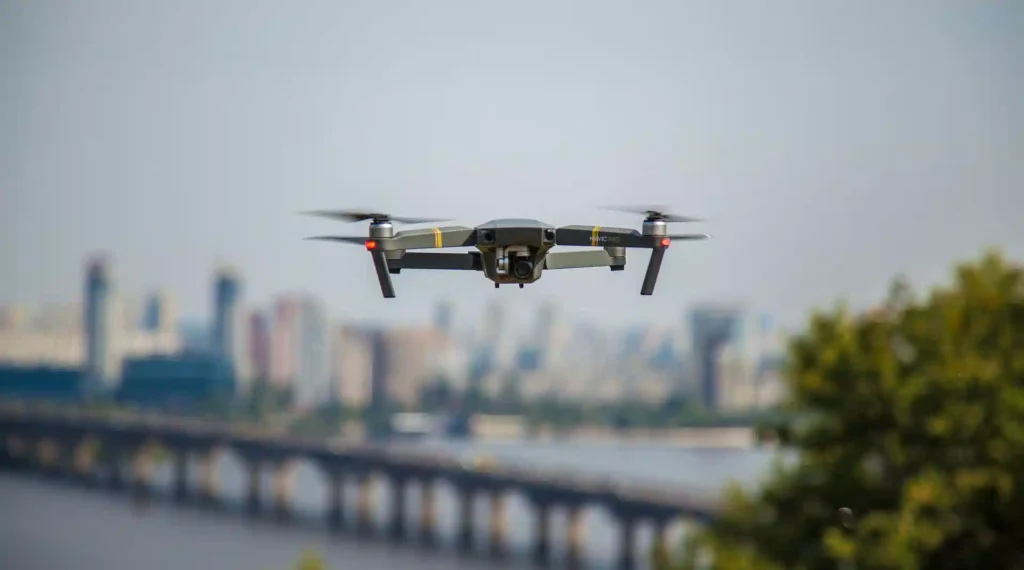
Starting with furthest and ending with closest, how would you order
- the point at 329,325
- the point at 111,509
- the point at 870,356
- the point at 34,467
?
the point at 329,325 < the point at 34,467 < the point at 111,509 < the point at 870,356

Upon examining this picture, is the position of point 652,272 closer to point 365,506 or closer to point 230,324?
point 365,506

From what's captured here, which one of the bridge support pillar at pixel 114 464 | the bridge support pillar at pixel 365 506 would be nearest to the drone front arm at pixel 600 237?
the bridge support pillar at pixel 365 506

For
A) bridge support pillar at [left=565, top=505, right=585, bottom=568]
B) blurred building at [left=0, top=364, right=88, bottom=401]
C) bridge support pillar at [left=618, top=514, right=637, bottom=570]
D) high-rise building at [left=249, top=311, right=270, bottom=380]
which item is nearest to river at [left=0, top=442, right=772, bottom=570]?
bridge support pillar at [left=565, top=505, right=585, bottom=568]

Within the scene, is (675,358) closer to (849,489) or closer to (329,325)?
(329,325)

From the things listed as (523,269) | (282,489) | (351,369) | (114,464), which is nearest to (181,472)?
(114,464)

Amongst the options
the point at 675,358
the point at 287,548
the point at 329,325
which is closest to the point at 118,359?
the point at 329,325

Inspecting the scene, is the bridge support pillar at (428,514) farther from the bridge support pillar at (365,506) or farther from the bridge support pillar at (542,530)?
the bridge support pillar at (542,530)
